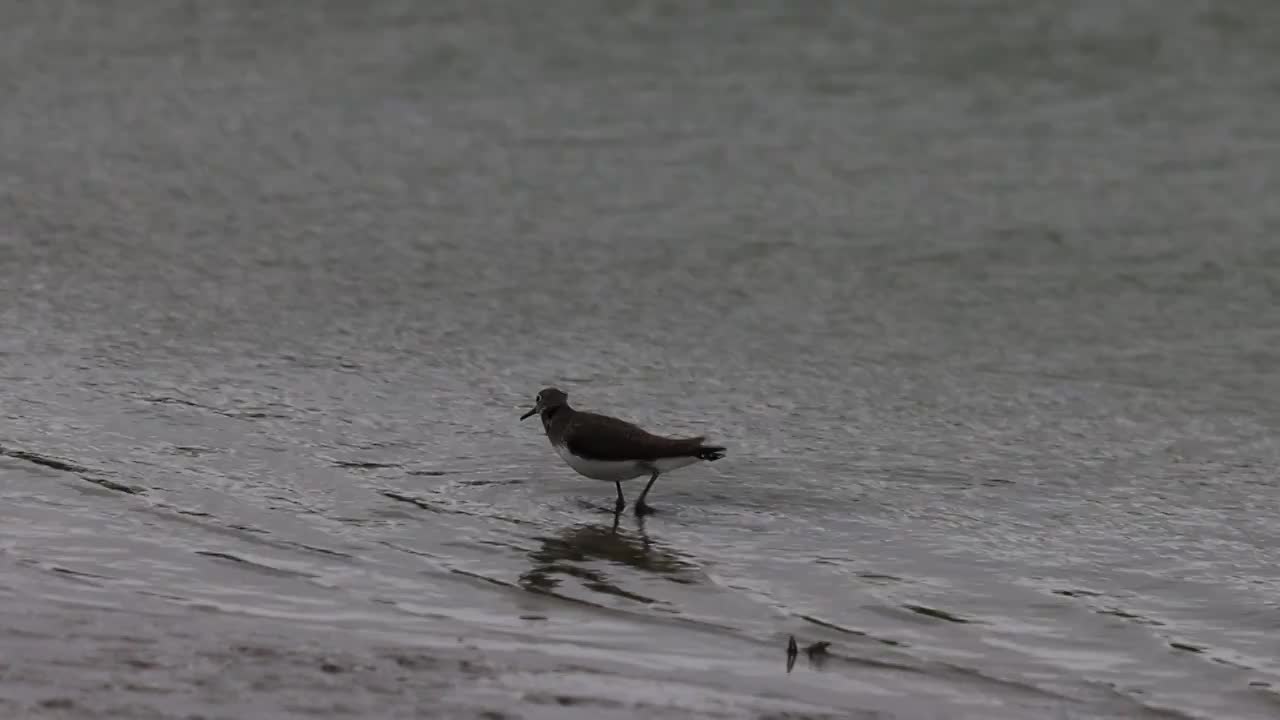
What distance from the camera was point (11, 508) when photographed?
8.81m

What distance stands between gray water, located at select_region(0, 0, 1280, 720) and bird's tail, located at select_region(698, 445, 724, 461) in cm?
33

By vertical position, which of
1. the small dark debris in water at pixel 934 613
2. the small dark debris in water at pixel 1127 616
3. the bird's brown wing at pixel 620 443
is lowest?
the small dark debris in water at pixel 934 613

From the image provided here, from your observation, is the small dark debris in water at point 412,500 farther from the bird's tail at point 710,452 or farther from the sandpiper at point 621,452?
the bird's tail at point 710,452

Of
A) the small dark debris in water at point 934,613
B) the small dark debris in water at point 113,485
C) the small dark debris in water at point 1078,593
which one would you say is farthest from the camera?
the small dark debris in water at point 113,485

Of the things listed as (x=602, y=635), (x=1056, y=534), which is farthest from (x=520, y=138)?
(x=602, y=635)

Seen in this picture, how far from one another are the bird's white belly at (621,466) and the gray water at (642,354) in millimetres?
218

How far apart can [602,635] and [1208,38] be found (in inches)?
575

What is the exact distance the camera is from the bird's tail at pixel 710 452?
9547mm

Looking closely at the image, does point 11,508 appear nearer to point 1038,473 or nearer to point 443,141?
point 1038,473

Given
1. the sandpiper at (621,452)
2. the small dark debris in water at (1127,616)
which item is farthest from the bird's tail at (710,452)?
the small dark debris in water at (1127,616)

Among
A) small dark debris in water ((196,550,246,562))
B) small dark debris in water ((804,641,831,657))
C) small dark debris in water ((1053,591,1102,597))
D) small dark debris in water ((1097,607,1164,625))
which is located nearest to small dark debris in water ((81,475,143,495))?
small dark debris in water ((196,550,246,562))

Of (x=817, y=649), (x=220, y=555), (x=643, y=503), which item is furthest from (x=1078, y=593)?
(x=220, y=555)

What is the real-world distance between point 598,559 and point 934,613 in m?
1.58

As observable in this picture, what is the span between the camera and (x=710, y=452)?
959 centimetres
